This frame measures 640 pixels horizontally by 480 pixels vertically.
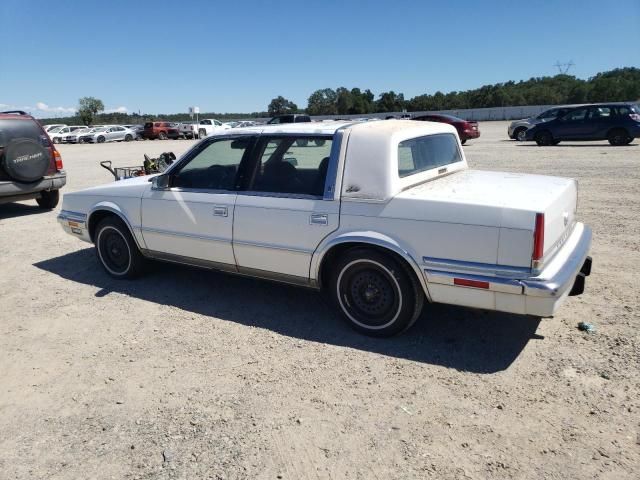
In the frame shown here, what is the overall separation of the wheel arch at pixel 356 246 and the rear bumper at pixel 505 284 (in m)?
0.10

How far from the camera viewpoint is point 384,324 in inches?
150

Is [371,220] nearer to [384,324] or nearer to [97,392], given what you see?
[384,324]

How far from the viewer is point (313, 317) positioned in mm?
4312

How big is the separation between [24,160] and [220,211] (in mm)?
5992

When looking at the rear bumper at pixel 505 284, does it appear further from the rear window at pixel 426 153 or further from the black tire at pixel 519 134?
the black tire at pixel 519 134

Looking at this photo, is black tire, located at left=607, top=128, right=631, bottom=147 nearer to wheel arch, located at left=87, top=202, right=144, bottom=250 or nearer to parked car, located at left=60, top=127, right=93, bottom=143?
wheel arch, located at left=87, top=202, right=144, bottom=250

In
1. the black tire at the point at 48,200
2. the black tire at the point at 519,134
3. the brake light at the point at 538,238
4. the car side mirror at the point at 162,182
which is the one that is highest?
the car side mirror at the point at 162,182

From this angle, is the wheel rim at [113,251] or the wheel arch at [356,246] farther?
the wheel rim at [113,251]

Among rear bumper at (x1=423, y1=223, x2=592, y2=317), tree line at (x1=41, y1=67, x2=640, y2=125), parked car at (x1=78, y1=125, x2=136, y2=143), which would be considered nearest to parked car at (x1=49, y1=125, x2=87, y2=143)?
parked car at (x1=78, y1=125, x2=136, y2=143)

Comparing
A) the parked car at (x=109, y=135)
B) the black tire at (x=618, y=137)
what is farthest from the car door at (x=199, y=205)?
the parked car at (x=109, y=135)

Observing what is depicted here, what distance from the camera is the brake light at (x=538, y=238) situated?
3.02 meters

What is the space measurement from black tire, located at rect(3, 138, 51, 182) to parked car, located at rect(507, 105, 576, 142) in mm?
17560

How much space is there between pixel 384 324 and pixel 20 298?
382cm

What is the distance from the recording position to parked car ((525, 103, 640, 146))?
17.2 meters
